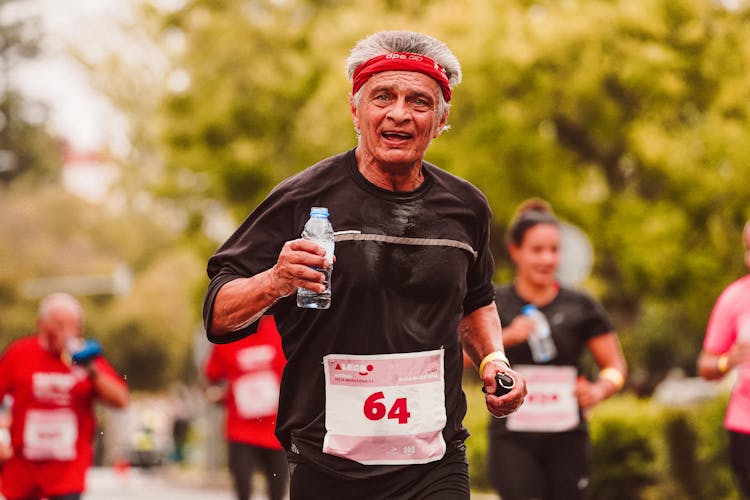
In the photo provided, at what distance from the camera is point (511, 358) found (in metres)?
7.60

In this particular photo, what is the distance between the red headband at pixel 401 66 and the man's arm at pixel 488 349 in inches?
32.9

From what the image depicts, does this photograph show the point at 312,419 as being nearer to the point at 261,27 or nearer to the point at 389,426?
the point at 389,426

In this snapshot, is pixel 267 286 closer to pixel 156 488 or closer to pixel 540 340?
pixel 540 340

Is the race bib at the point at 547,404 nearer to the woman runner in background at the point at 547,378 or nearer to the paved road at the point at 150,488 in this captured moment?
the woman runner in background at the point at 547,378

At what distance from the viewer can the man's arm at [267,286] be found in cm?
369

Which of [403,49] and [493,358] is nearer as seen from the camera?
[403,49]

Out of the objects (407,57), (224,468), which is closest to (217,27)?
(224,468)

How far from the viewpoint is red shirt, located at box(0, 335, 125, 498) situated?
8492 millimetres

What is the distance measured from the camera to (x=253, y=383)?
36.0 feet

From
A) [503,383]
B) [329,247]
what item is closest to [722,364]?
[503,383]

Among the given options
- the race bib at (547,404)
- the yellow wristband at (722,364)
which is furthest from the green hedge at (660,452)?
the race bib at (547,404)

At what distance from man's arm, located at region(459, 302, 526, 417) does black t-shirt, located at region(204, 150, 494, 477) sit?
12cm

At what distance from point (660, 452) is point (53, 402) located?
20.6 feet

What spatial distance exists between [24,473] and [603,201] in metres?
14.2
